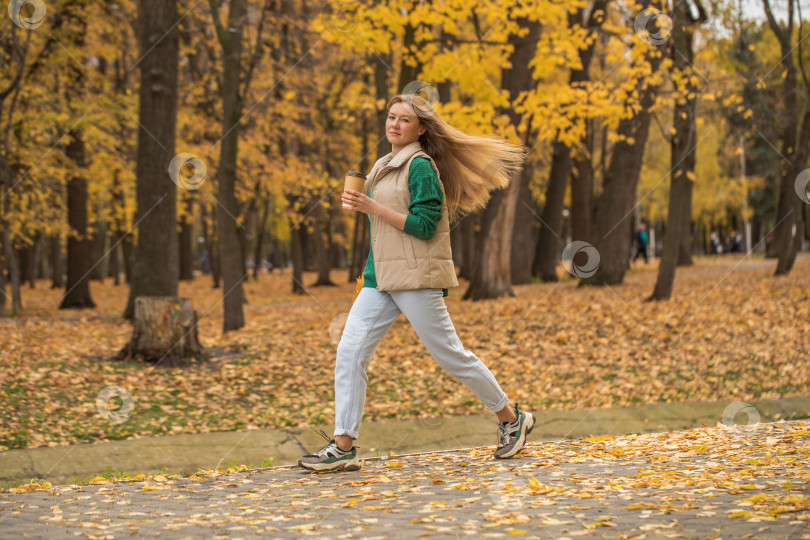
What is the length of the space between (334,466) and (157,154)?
28.4 feet

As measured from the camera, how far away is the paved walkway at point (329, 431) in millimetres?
5754

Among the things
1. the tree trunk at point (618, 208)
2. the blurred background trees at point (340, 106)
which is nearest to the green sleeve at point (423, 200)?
the blurred background trees at point (340, 106)

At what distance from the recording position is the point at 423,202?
14.9 feet

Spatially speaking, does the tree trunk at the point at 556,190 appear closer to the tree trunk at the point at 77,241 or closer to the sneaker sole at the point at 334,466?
the tree trunk at the point at 77,241

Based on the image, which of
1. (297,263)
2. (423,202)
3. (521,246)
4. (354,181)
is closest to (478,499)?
(423,202)

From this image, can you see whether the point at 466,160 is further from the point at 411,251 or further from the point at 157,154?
the point at 157,154

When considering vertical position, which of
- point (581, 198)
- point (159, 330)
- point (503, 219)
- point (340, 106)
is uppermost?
point (340, 106)

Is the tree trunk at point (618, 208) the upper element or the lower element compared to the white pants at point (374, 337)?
upper

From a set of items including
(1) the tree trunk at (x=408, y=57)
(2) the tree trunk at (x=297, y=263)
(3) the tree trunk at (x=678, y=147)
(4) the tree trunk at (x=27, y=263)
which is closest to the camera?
(1) the tree trunk at (x=408, y=57)

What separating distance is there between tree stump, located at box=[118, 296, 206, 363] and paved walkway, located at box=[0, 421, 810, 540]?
470 cm

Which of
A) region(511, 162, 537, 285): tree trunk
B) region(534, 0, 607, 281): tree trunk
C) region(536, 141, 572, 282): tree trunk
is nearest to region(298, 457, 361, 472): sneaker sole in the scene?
region(534, 0, 607, 281): tree trunk

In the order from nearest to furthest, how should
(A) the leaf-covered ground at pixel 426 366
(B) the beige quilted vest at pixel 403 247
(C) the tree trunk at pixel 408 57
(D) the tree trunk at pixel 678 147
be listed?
(B) the beige quilted vest at pixel 403 247 < (A) the leaf-covered ground at pixel 426 366 < (C) the tree trunk at pixel 408 57 < (D) the tree trunk at pixel 678 147

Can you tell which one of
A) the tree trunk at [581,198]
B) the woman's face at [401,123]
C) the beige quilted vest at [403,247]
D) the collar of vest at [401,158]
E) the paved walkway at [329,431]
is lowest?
the paved walkway at [329,431]

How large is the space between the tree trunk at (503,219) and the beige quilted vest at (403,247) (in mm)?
9827
